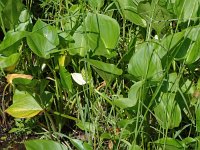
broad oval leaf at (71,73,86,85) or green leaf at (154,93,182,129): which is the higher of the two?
broad oval leaf at (71,73,86,85)

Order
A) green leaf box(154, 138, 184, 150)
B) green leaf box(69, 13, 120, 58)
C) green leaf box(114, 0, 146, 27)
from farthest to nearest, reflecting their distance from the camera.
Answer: green leaf box(114, 0, 146, 27), green leaf box(69, 13, 120, 58), green leaf box(154, 138, 184, 150)

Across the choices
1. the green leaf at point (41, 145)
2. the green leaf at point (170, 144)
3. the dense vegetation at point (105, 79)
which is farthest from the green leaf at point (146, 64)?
the green leaf at point (41, 145)

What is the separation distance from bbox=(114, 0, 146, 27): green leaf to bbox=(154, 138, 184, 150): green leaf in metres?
0.36

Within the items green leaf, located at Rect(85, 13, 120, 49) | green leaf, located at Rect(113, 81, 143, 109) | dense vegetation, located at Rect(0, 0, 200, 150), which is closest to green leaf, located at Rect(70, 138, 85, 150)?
dense vegetation, located at Rect(0, 0, 200, 150)

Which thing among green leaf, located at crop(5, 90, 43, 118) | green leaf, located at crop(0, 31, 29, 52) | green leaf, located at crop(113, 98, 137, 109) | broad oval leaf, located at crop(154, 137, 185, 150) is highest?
green leaf, located at crop(0, 31, 29, 52)

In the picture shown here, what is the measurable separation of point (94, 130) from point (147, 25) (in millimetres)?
301

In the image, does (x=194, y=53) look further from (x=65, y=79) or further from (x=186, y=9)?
(x=65, y=79)

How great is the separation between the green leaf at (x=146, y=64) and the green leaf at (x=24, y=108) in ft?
0.91

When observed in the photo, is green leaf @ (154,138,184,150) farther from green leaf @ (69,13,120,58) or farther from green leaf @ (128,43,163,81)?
green leaf @ (69,13,120,58)

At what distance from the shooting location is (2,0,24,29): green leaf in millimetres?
1354

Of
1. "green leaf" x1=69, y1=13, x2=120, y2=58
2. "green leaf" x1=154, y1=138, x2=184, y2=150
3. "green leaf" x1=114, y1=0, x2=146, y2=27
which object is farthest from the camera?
"green leaf" x1=114, y1=0, x2=146, y2=27

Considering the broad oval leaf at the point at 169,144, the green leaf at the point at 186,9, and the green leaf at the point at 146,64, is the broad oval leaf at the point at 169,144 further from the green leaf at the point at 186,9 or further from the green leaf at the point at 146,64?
the green leaf at the point at 186,9

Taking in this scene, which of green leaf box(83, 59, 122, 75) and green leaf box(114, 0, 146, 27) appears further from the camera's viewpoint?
green leaf box(114, 0, 146, 27)

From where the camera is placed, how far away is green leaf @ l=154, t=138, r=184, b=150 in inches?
44.1
